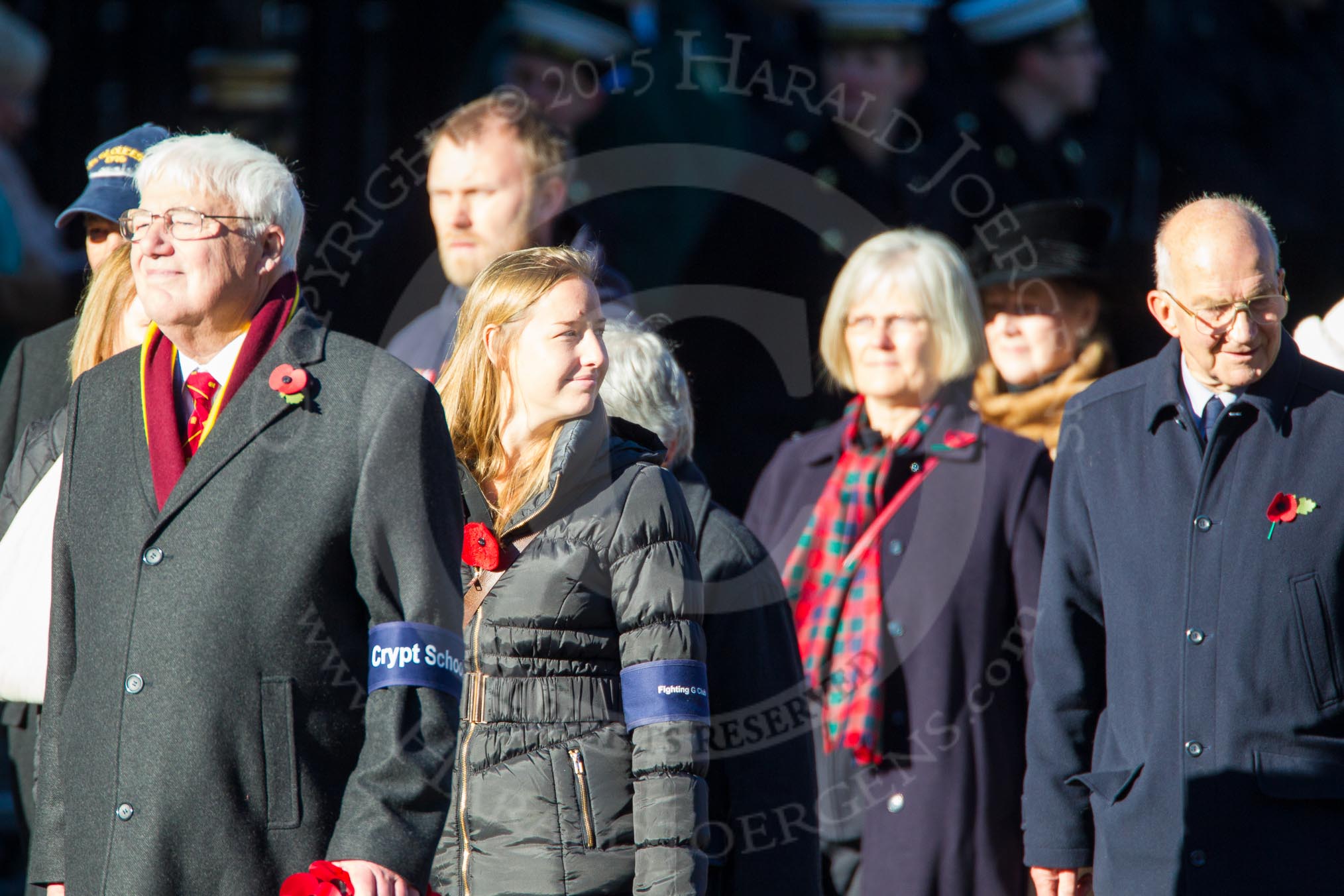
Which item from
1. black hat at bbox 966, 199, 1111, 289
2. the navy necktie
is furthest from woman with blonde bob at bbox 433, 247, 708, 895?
black hat at bbox 966, 199, 1111, 289

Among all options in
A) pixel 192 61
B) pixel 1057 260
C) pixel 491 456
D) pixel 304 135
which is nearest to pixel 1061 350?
pixel 1057 260

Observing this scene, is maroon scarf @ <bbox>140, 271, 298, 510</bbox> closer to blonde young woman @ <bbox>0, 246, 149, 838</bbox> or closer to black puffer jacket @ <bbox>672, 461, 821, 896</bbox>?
blonde young woman @ <bbox>0, 246, 149, 838</bbox>

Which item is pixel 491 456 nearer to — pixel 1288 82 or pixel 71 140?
pixel 71 140

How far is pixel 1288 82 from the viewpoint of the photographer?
16.9ft

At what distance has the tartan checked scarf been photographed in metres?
3.61

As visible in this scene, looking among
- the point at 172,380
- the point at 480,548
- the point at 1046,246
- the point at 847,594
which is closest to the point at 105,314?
the point at 172,380

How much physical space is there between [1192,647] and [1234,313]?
0.61 meters

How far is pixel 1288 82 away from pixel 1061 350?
1.61 m

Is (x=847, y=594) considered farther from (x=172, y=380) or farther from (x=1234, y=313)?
(x=172, y=380)

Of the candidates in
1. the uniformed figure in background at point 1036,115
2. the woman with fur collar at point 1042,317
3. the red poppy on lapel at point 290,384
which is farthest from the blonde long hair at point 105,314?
the uniformed figure in background at point 1036,115

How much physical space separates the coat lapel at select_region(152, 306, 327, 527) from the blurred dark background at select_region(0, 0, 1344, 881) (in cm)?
260

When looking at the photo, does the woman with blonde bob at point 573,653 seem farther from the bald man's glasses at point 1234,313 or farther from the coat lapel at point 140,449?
the bald man's glasses at point 1234,313

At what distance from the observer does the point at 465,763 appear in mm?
2570

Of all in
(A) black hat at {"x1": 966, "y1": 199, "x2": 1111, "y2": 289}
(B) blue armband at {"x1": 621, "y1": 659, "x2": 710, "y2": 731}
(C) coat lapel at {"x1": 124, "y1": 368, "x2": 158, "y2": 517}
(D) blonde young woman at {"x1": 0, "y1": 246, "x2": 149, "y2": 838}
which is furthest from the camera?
(A) black hat at {"x1": 966, "y1": 199, "x2": 1111, "y2": 289}
